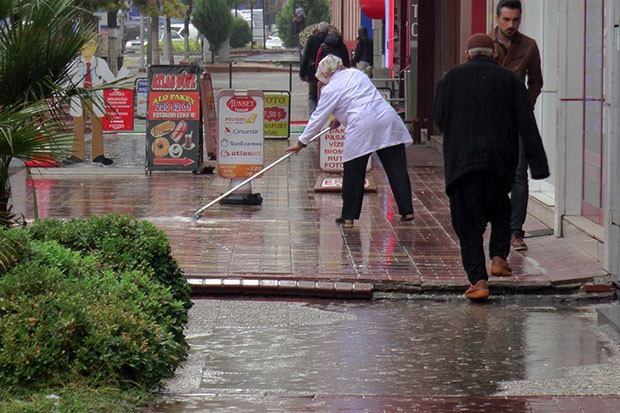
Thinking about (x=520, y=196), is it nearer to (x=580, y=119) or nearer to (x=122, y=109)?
(x=580, y=119)

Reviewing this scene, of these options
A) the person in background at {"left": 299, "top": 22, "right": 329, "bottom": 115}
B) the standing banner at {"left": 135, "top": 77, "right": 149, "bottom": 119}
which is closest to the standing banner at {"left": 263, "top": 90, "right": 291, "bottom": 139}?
the person in background at {"left": 299, "top": 22, "right": 329, "bottom": 115}

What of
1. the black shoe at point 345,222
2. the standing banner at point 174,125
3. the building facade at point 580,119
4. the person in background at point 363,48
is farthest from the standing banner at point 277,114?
the black shoe at point 345,222

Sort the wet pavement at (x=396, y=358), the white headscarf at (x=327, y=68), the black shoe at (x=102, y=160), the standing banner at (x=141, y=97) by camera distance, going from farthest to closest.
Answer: the standing banner at (x=141, y=97), the black shoe at (x=102, y=160), the white headscarf at (x=327, y=68), the wet pavement at (x=396, y=358)

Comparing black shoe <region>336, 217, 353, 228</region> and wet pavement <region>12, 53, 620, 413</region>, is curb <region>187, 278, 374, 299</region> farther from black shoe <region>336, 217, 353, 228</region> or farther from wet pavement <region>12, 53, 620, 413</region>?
black shoe <region>336, 217, 353, 228</region>

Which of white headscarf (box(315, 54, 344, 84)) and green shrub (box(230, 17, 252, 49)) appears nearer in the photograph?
white headscarf (box(315, 54, 344, 84))

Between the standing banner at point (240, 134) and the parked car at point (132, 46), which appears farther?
the parked car at point (132, 46)

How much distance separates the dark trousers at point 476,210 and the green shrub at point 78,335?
2.67 meters

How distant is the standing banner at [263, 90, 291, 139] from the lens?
19250 mm

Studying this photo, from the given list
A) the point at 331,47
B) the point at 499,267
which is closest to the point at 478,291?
the point at 499,267

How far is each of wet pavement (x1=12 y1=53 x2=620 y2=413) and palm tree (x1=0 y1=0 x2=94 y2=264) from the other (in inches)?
22.3

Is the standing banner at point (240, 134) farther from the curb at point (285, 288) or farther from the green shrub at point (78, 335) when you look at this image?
the green shrub at point (78, 335)

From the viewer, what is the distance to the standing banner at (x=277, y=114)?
19250 millimetres

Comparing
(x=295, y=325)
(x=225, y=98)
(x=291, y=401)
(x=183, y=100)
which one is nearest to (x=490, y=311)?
(x=295, y=325)

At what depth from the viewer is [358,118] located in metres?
10.6
